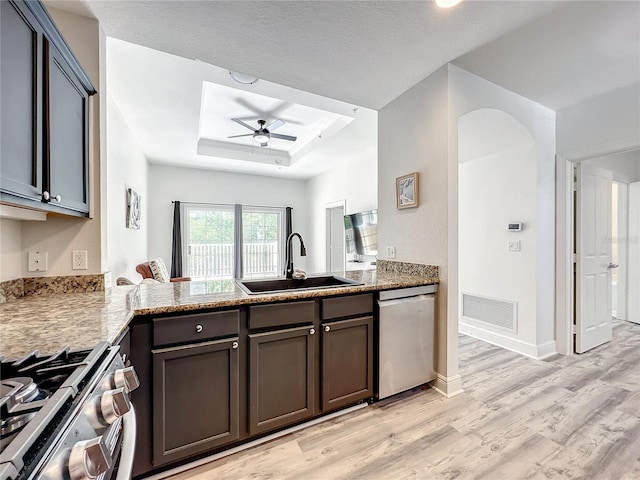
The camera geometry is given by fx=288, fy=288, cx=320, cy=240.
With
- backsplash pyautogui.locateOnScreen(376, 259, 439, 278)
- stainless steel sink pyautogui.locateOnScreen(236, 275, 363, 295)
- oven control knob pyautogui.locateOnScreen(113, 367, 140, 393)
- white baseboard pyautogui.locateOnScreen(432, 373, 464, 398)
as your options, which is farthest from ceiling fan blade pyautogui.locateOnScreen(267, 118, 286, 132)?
oven control knob pyautogui.locateOnScreen(113, 367, 140, 393)

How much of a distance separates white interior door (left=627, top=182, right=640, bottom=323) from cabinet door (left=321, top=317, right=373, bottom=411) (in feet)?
14.8

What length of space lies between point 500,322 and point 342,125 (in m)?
3.09

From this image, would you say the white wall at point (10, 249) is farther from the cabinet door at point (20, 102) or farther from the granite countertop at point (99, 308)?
the cabinet door at point (20, 102)

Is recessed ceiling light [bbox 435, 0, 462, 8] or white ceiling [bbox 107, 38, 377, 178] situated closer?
recessed ceiling light [bbox 435, 0, 462, 8]

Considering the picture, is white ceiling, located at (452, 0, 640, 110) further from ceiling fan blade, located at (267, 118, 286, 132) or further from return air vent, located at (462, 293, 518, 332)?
ceiling fan blade, located at (267, 118, 286, 132)

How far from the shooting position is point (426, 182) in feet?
7.80

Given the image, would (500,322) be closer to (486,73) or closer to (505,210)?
(505,210)

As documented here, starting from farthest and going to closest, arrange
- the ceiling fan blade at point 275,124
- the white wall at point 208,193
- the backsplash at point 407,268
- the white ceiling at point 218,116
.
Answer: the white wall at point 208,193
the ceiling fan blade at point 275,124
the white ceiling at point 218,116
the backsplash at point 407,268

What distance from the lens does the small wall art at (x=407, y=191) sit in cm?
245

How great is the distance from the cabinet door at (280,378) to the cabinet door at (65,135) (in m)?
1.21

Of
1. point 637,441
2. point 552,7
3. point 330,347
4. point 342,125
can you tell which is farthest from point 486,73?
point 637,441

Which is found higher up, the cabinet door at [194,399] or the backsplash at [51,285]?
the backsplash at [51,285]

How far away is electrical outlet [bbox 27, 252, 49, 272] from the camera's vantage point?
1.65 meters

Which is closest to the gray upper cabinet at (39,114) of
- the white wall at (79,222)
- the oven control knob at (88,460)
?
the white wall at (79,222)
